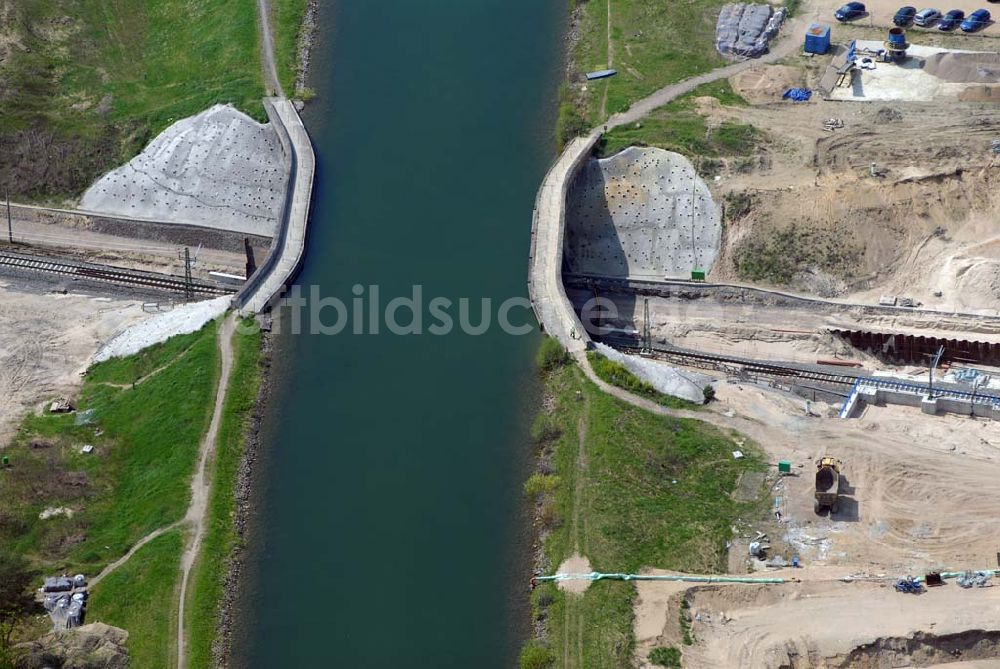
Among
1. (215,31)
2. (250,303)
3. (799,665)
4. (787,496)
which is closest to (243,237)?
(250,303)

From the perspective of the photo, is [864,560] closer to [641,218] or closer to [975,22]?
[641,218]

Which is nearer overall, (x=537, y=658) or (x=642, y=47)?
(x=537, y=658)

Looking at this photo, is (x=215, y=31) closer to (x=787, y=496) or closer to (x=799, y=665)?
(x=787, y=496)

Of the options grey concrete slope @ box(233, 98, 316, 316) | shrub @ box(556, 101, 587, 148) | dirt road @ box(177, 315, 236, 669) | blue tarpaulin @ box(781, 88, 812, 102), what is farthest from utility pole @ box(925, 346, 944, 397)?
dirt road @ box(177, 315, 236, 669)

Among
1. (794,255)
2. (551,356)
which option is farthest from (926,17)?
(551,356)

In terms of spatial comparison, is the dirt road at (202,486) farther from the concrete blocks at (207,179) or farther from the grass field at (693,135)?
the grass field at (693,135)

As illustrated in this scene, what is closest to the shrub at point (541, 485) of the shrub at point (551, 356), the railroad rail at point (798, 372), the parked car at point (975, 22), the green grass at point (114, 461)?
the shrub at point (551, 356)

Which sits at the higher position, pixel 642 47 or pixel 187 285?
pixel 642 47
